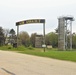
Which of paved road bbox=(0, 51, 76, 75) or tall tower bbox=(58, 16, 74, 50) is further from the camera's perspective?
tall tower bbox=(58, 16, 74, 50)

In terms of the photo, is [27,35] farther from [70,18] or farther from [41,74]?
[41,74]

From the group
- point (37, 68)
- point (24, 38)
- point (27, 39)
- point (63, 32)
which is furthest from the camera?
point (24, 38)

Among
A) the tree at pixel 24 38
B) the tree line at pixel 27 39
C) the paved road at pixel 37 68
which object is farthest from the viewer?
the tree at pixel 24 38

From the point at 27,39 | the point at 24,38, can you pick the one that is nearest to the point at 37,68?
the point at 27,39

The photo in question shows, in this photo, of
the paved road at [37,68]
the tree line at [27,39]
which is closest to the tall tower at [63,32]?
the tree line at [27,39]

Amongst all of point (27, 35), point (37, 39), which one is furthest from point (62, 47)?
point (27, 35)

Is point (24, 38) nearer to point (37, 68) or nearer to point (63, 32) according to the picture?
point (63, 32)

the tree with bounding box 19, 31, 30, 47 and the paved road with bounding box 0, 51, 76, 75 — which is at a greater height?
the tree with bounding box 19, 31, 30, 47

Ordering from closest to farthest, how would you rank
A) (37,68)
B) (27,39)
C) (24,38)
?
(37,68) < (27,39) < (24,38)

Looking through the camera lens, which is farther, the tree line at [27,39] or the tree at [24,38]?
the tree at [24,38]

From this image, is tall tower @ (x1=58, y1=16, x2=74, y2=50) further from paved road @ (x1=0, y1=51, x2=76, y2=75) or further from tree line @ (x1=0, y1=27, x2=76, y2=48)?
paved road @ (x1=0, y1=51, x2=76, y2=75)

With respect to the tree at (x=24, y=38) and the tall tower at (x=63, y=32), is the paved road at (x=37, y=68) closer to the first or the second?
the tall tower at (x=63, y=32)

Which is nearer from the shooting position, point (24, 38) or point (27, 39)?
point (27, 39)

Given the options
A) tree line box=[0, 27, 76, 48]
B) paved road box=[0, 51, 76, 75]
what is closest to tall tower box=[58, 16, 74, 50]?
tree line box=[0, 27, 76, 48]
